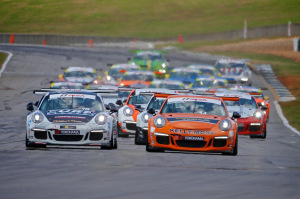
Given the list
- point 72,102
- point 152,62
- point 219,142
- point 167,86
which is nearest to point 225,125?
point 219,142

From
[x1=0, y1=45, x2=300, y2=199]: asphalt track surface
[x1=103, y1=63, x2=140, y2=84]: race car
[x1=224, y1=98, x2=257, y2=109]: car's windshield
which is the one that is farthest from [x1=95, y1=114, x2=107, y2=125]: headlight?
[x1=103, y1=63, x2=140, y2=84]: race car

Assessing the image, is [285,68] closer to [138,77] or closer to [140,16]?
[138,77]

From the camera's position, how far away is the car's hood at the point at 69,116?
15891 millimetres

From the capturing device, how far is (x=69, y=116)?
52.6 ft

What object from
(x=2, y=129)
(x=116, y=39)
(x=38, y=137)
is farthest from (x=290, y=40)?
(x=38, y=137)

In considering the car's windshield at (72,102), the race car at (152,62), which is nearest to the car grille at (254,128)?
the car's windshield at (72,102)

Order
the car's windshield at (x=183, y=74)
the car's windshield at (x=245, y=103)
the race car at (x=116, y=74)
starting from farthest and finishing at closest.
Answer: the car's windshield at (x=183, y=74) < the race car at (x=116, y=74) < the car's windshield at (x=245, y=103)

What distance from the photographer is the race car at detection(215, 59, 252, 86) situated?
39906mm

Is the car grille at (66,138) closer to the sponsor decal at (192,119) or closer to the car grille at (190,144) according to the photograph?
the sponsor decal at (192,119)

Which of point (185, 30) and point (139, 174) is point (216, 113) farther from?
point (185, 30)

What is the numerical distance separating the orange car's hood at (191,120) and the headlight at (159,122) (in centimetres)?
11

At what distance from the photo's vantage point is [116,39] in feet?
248

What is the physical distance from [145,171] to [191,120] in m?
2.73

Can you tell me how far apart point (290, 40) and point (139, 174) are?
61094 mm
